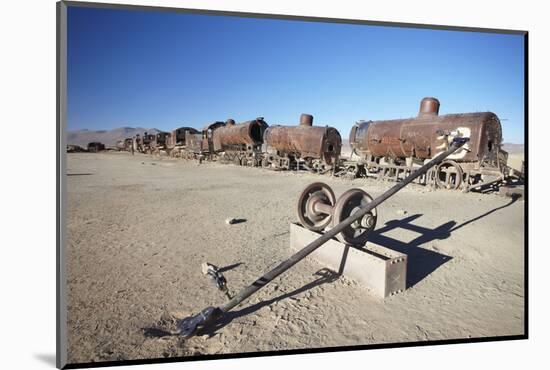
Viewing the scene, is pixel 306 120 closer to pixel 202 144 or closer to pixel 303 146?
pixel 303 146

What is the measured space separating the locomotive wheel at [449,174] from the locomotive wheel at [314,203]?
258 inches

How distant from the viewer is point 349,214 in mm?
3641

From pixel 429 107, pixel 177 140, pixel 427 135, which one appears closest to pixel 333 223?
pixel 427 135

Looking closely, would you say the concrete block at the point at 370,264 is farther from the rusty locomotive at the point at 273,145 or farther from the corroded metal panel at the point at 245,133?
the corroded metal panel at the point at 245,133

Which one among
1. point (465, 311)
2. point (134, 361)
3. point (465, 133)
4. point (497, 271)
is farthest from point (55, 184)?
point (465, 133)

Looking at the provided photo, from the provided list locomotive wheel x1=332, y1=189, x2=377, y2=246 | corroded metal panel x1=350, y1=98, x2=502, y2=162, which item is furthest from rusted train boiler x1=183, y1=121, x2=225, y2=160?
locomotive wheel x1=332, y1=189, x2=377, y2=246

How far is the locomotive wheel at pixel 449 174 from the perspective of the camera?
29.9 ft

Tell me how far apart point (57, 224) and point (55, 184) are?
318mm

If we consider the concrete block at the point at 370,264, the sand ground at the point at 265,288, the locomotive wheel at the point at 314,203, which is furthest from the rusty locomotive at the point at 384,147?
the concrete block at the point at 370,264

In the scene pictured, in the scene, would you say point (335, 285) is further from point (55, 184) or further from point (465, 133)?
point (465, 133)

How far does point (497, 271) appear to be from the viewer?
12.8 feet

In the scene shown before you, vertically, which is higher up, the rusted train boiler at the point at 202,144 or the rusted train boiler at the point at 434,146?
the rusted train boiler at the point at 202,144

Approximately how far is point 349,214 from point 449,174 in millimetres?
7327

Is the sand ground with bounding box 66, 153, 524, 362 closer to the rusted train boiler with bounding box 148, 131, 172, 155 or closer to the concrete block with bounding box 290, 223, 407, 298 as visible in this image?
the concrete block with bounding box 290, 223, 407, 298
